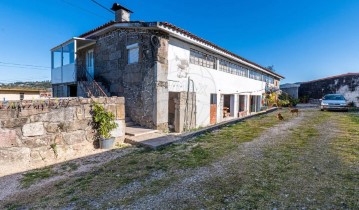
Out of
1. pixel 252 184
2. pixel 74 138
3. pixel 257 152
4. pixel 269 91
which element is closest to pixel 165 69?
pixel 74 138

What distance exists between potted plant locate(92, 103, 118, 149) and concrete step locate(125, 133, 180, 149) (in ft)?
2.54

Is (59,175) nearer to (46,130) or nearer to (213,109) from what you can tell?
(46,130)

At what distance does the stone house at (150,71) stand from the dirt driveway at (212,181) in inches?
148

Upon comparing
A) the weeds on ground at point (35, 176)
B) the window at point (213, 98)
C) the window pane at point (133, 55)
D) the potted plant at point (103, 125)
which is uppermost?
the window pane at point (133, 55)

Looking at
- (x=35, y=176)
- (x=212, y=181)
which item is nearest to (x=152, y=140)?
(x=35, y=176)

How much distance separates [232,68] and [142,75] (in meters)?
9.22

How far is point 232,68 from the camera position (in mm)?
16312

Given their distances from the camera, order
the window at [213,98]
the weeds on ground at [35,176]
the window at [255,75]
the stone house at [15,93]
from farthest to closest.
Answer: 1. the stone house at [15,93]
2. the window at [255,75]
3. the window at [213,98]
4. the weeds on ground at [35,176]

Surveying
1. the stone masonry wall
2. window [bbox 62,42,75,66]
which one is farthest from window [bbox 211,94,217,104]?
window [bbox 62,42,75,66]

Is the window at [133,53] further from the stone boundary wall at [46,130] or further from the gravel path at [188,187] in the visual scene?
the gravel path at [188,187]

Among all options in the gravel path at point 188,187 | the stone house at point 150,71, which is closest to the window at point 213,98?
the stone house at point 150,71

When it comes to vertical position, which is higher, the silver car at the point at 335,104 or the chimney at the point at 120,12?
the chimney at the point at 120,12

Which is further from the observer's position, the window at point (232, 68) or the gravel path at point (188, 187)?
the window at point (232, 68)

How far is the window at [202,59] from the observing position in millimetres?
11789
